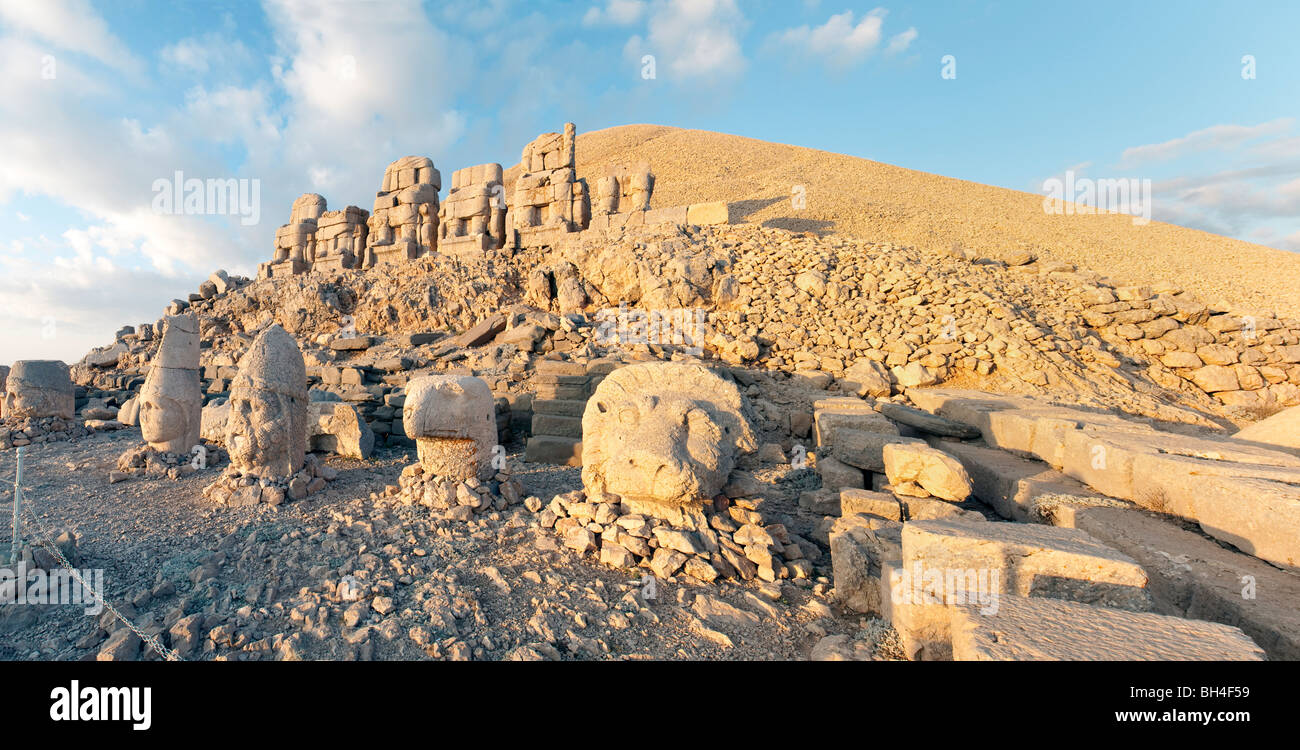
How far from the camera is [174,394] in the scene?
618cm

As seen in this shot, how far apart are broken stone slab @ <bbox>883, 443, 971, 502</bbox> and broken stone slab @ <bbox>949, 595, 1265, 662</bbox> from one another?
204cm

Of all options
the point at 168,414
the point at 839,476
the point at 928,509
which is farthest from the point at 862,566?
the point at 168,414

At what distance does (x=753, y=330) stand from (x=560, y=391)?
4142 mm

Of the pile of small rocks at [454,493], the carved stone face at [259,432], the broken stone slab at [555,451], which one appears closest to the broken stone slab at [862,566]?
the pile of small rocks at [454,493]

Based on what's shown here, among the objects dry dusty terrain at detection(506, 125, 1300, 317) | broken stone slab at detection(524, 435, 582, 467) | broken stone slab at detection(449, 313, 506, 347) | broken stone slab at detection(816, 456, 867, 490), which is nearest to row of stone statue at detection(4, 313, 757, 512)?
broken stone slab at detection(524, 435, 582, 467)

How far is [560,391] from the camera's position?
7.74 metres

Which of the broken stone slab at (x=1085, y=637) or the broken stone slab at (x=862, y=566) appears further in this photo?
the broken stone slab at (x=862, y=566)

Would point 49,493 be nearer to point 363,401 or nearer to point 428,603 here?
point 363,401

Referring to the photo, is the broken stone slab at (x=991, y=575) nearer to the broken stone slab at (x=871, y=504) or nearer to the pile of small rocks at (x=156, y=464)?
the broken stone slab at (x=871, y=504)

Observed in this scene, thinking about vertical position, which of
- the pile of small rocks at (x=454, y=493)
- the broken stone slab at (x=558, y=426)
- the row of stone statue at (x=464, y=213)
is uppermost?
the row of stone statue at (x=464, y=213)

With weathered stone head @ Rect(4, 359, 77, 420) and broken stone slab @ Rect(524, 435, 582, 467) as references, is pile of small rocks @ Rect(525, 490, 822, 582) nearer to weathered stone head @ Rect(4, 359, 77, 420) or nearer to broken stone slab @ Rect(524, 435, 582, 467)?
broken stone slab @ Rect(524, 435, 582, 467)

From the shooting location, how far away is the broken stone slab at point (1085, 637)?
168cm

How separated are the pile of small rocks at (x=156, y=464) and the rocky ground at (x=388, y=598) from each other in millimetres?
1000
